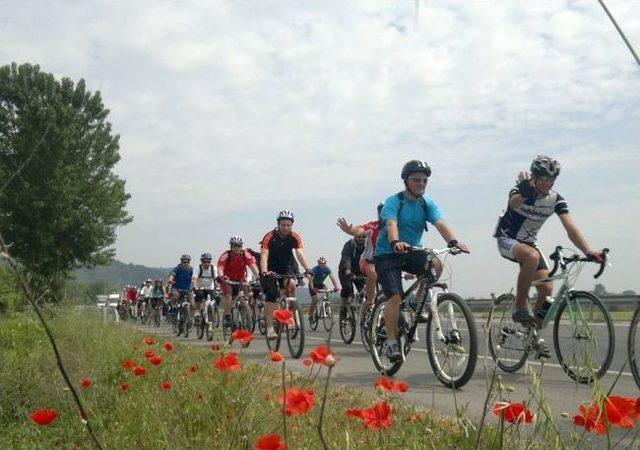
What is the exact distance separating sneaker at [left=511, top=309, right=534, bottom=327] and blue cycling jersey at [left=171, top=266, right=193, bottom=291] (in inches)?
524

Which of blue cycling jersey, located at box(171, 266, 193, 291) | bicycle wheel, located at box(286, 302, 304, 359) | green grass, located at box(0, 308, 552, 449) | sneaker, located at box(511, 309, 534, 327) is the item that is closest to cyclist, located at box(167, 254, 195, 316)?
blue cycling jersey, located at box(171, 266, 193, 291)

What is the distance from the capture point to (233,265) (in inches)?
572

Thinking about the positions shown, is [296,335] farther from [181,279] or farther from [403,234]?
[181,279]

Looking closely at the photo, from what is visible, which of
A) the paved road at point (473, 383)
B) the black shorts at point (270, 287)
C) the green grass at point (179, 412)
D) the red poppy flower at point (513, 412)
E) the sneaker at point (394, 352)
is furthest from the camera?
the black shorts at point (270, 287)

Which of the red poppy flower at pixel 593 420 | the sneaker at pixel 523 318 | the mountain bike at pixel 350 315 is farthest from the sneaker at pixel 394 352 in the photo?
the mountain bike at pixel 350 315

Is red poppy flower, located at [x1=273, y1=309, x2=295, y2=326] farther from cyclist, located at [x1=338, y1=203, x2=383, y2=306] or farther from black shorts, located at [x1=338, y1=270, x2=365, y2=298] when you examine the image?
black shorts, located at [x1=338, y1=270, x2=365, y2=298]

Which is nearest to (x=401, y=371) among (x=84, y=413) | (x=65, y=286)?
(x=65, y=286)

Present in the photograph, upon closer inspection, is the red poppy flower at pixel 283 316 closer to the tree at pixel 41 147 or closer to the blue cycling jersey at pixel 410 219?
the tree at pixel 41 147

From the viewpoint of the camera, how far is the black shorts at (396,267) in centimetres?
739

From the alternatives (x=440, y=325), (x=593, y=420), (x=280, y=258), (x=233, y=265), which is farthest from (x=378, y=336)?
(x=233, y=265)

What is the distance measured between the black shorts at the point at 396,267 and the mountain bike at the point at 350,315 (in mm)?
5515

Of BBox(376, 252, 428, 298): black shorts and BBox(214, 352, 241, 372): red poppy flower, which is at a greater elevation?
BBox(376, 252, 428, 298): black shorts

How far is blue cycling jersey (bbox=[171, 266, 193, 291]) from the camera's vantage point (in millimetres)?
19844

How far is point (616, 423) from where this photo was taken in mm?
1834
